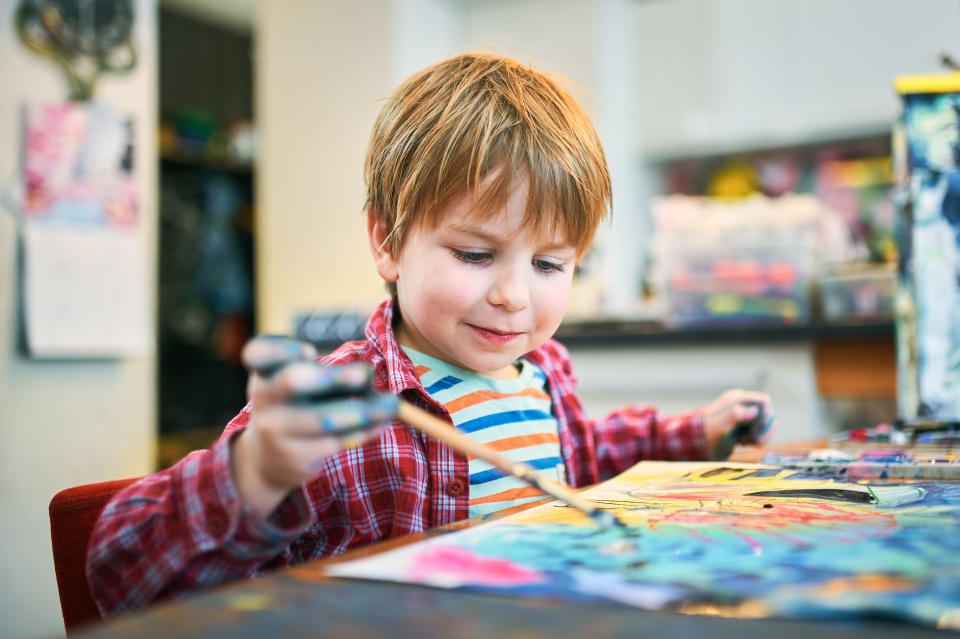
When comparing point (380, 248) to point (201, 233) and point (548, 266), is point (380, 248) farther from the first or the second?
point (201, 233)

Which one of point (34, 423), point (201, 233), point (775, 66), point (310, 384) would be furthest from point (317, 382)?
point (201, 233)

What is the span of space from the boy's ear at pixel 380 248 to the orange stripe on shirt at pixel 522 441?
0.18m

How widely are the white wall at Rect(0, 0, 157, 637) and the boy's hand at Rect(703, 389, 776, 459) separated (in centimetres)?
139

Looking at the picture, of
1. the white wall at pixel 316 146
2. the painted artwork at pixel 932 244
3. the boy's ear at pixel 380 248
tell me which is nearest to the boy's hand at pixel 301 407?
the boy's ear at pixel 380 248

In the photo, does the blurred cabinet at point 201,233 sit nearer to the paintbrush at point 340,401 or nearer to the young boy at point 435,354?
the young boy at point 435,354

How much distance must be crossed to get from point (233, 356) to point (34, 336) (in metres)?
2.70

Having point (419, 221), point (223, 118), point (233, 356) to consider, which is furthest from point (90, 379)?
point (223, 118)

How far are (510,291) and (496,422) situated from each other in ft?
0.55

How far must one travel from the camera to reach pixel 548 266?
74 centimetres

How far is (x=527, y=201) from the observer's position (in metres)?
0.69

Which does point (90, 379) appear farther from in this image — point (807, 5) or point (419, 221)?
point (807, 5)

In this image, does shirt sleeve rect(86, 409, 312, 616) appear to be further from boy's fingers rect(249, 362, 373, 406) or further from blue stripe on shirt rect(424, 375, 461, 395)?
blue stripe on shirt rect(424, 375, 461, 395)

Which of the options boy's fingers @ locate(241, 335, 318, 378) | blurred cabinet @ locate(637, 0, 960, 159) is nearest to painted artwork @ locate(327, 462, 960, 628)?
boy's fingers @ locate(241, 335, 318, 378)

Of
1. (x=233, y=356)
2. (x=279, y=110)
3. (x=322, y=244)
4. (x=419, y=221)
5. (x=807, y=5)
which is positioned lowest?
(x=233, y=356)
